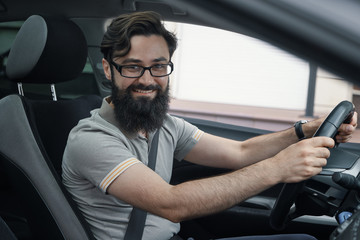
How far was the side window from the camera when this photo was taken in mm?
2324

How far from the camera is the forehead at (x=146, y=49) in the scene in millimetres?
1511

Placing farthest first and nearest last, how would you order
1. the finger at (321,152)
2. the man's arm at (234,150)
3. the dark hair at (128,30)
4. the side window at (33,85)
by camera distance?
1. the side window at (33,85)
2. the man's arm at (234,150)
3. the dark hair at (128,30)
4. the finger at (321,152)

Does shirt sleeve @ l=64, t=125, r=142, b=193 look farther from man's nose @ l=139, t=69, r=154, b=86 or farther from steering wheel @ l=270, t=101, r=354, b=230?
steering wheel @ l=270, t=101, r=354, b=230

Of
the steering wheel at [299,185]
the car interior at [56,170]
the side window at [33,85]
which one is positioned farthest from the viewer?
the side window at [33,85]

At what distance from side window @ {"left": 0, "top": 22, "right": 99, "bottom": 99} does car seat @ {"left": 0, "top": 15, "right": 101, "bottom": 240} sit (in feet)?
1.56

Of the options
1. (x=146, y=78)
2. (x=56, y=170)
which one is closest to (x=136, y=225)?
(x=56, y=170)

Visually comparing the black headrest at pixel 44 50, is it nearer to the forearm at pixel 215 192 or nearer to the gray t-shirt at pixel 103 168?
the gray t-shirt at pixel 103 168

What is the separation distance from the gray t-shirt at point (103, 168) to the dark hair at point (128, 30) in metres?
0.19

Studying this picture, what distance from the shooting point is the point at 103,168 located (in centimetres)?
134

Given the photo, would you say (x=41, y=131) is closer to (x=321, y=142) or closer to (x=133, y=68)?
(x=133, y=68)

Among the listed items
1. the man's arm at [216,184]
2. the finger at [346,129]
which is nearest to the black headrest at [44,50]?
the man's arm at [216,184]

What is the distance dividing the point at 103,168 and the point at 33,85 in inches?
49.1

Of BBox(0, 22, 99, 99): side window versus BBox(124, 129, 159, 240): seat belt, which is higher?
BBox(0, 22, 99, 99): side window

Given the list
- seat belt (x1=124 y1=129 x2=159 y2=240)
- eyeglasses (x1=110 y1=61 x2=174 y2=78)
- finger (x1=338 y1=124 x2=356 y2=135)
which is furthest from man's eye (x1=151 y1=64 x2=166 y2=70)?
finger (x1=338 y1=124 x2=356 y2=135)
